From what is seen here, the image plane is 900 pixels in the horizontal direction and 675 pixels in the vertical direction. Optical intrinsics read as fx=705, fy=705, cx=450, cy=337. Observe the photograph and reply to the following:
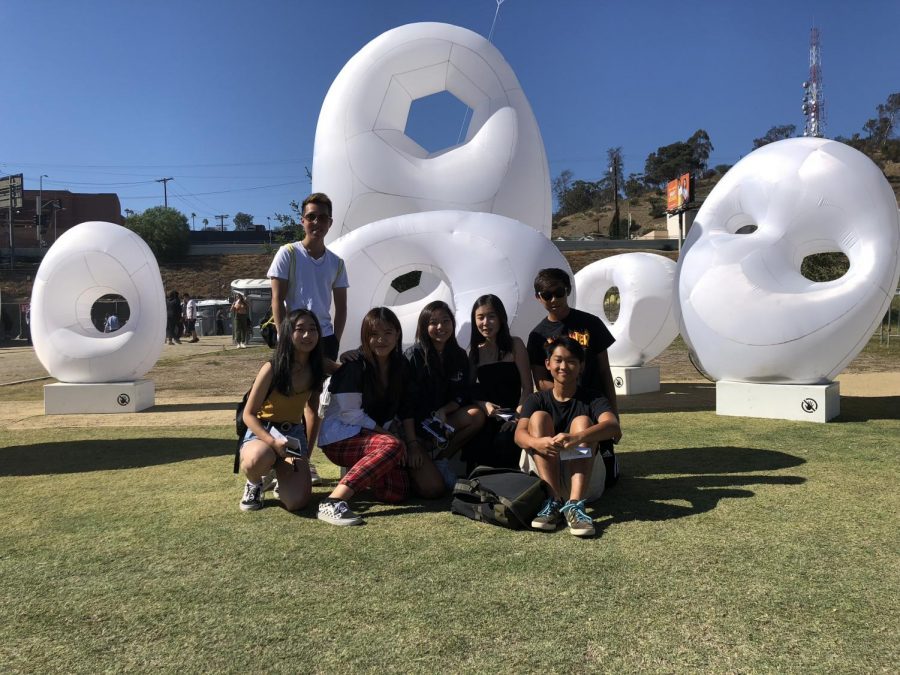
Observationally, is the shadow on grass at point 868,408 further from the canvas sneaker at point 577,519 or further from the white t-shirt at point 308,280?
the white t-shirt at point 308,280

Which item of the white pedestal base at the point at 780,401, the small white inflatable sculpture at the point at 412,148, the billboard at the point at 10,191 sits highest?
the billboard at the point at 10,191

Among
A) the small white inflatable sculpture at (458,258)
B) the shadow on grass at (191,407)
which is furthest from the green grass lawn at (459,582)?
the shadow on grass at (191,407)

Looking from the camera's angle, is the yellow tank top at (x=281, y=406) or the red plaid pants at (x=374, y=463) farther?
the yellow tank top at (x=281, y=406)

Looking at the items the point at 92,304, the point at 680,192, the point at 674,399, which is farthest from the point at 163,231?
the point at 674,399

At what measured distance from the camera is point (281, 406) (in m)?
3.69

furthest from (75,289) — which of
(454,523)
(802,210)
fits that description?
(802,210)

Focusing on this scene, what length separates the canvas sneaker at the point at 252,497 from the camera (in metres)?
3.62

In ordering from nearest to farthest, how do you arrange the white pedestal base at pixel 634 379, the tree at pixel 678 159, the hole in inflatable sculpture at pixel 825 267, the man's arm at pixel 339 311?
the man's arm at pixel 339 311, the white pedestal base at pixel 634 379, the hole in inflatable sculpture at pixel 825 267, the tree at pixel 678 159

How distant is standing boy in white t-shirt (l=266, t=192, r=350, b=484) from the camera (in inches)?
161

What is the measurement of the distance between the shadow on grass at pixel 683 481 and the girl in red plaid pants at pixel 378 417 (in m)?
0.99

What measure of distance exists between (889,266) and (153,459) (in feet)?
20.5

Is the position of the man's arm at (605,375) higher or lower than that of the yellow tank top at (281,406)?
higher

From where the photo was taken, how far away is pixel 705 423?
617 centimetres

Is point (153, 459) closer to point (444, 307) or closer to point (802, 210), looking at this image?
point (444, 307)
